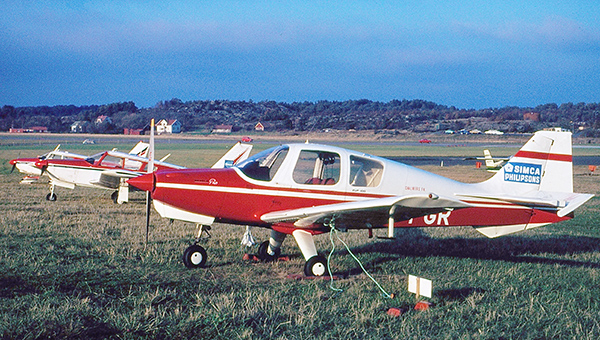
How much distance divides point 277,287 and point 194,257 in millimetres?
1705

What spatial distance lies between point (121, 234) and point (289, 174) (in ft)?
14.7

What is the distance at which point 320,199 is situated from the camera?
26.5 feet

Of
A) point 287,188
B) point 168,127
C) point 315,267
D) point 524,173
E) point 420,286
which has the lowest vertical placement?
point 315,267

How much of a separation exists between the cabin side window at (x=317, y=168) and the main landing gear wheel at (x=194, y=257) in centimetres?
187

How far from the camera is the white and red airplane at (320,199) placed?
7633 mm

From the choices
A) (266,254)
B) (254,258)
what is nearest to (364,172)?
(266,254)

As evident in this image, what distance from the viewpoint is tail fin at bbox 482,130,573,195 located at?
948 cm

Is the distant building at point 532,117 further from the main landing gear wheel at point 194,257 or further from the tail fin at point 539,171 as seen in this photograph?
the main landing gear wheel at point 194,257

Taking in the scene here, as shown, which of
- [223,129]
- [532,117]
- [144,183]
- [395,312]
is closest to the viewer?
[395,312]

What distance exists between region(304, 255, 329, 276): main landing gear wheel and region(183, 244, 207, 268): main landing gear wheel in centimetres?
165

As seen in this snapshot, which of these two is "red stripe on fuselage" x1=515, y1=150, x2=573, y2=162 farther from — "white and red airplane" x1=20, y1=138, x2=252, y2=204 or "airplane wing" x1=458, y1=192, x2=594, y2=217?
"white and red airplane" x1=20, y1=138, x2=252, y2=204

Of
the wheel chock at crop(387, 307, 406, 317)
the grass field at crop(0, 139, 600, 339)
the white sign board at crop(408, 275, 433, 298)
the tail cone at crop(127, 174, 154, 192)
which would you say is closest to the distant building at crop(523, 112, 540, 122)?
the grass field at crop(0, 139, 600, 339)

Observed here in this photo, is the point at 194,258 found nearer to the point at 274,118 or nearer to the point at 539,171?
the point at 539,171

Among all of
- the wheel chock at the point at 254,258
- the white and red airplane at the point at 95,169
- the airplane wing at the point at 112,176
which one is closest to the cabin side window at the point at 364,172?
the wheel chock at the point at 254,258
